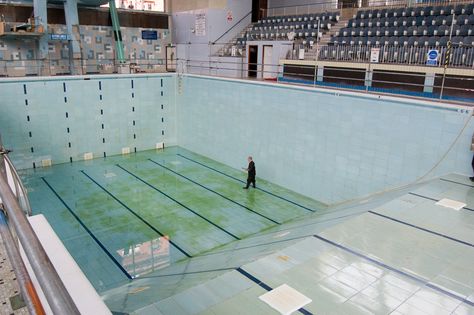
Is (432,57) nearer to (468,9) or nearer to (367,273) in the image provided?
(468,9)

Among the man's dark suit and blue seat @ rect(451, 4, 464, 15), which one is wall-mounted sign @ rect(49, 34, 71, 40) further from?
blue seat @ rect(451, 4, 464, 15)

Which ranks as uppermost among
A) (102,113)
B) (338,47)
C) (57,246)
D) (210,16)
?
(210,16)

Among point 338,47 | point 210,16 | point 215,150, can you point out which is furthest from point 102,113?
point 338,47

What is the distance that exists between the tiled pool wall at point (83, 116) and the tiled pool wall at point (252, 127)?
0.03 metres

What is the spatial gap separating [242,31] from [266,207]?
1063 centimetres

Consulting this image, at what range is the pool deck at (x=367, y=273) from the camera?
11.2 ft

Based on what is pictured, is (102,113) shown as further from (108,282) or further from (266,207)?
(108,282)

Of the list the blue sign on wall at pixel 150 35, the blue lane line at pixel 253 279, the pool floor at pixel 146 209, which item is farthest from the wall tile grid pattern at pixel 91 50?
the blue lane line at pixel 253 279

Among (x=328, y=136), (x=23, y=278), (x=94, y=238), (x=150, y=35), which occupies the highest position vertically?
(x=150, y=35)

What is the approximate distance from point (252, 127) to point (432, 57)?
5080 mm

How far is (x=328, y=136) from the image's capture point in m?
9.53

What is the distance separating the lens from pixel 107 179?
11312mm

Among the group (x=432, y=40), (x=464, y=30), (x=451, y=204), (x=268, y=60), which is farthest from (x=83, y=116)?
(x=464, y=30)

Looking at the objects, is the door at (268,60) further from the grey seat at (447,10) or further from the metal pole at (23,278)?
the metal pole at (23,278)
